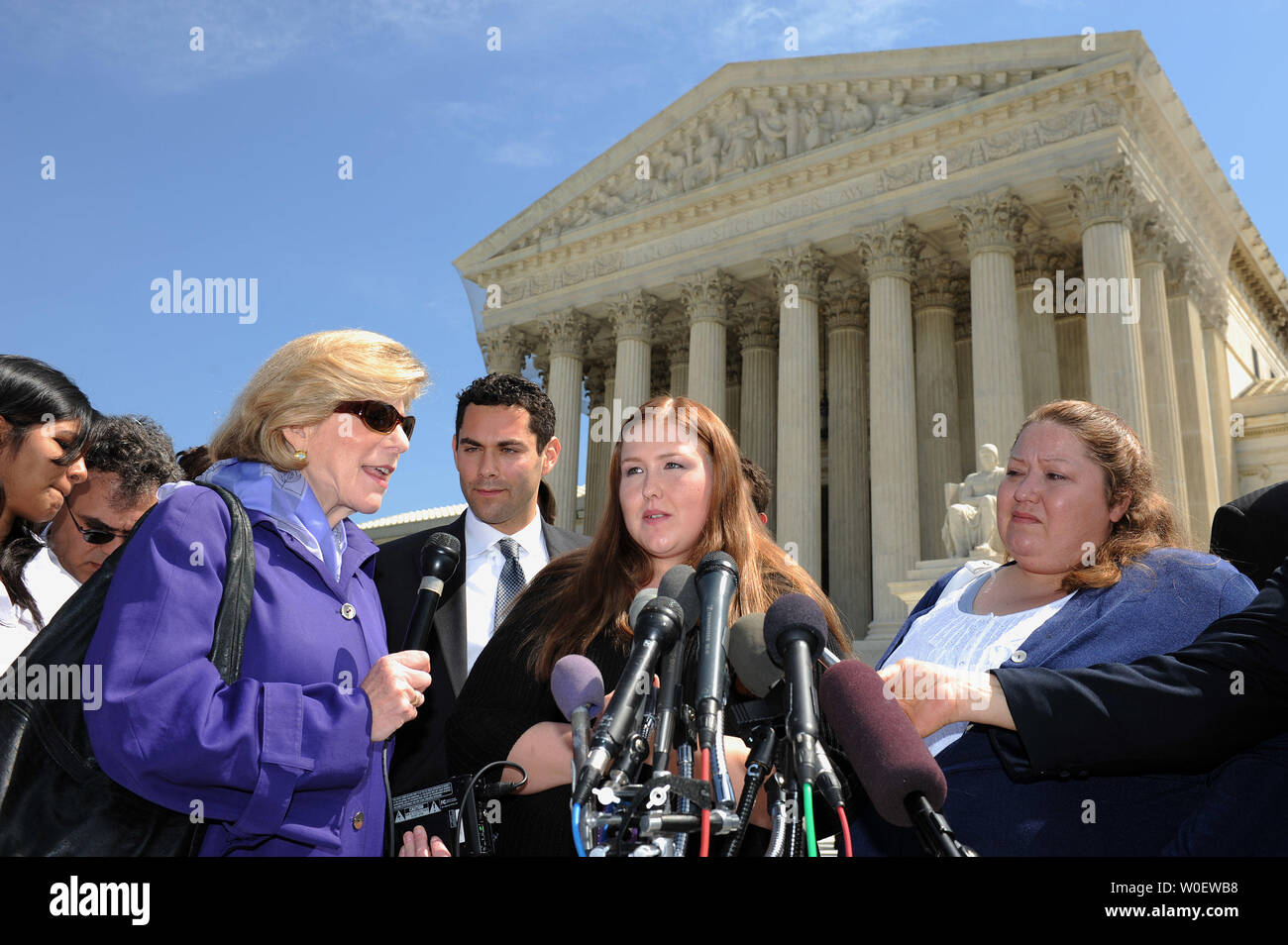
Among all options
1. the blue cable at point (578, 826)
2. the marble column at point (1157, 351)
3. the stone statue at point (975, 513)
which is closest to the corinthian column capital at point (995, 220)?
the marble column at point (1157, 351)

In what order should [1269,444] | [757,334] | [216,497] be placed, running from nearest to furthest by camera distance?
[216,497] → [1269,444] → [757,334]

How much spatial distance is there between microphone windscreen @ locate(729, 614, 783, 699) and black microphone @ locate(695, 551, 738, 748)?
Answer: 25 centimetres

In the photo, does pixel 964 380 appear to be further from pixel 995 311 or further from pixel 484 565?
pixel 484 565

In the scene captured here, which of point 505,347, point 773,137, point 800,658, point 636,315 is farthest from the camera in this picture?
point 505,347

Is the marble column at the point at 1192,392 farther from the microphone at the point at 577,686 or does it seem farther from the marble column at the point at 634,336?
the microphone at the point at 577,686

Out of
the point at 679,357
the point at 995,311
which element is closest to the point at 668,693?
the point at 995,311

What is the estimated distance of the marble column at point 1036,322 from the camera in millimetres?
27125

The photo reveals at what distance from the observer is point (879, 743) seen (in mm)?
→ 2221

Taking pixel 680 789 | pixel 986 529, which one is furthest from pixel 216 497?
pixel 986 529

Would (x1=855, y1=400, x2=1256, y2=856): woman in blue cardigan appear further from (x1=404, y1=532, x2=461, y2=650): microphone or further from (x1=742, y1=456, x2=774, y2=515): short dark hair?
(x1=742, y1=456, x2=774, y2=515): short dark hair

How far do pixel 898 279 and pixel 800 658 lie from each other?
25.4 metres

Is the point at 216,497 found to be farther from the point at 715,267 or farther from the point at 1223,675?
the point at 715,267

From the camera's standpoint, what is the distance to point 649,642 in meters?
2.29
